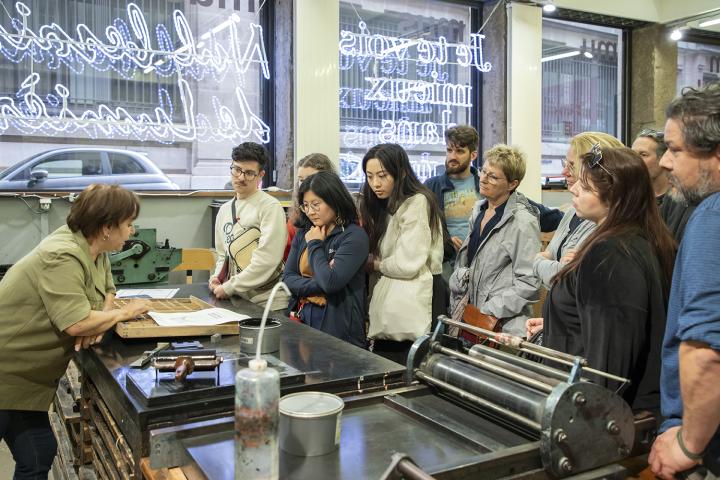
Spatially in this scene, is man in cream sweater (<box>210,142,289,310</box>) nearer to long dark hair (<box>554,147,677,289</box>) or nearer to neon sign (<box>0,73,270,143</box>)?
long dark hair (<box>554,147,677,289</box>)

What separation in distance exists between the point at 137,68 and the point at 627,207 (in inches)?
153

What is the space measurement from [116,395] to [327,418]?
71cm

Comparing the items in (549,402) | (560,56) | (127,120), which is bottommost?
(549,402)

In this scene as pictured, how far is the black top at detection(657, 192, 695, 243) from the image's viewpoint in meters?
1.96

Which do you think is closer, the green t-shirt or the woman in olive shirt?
the woman in olive shirt

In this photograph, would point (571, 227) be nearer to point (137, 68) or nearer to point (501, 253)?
point (501, 253)

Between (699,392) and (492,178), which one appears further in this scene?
(492,178)

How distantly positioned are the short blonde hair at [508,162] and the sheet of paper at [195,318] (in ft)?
4.46

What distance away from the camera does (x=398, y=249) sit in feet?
8.65

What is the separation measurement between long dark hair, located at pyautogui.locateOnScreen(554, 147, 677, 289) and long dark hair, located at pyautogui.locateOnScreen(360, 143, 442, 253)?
3.78 feet

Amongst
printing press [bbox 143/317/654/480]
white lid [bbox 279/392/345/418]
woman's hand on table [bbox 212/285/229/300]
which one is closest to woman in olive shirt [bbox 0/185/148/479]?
woman's hand on table [bbox 212/285/229/300]

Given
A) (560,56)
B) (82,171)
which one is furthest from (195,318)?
(560,56)

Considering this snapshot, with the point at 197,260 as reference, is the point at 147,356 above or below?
below

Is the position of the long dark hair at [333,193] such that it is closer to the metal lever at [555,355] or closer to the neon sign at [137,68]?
the metal lever at [555,355]
